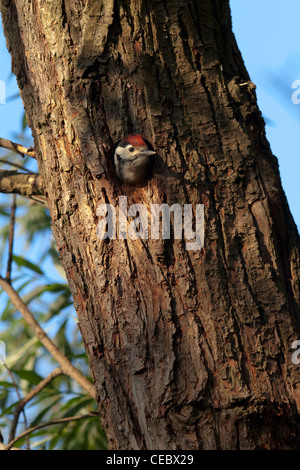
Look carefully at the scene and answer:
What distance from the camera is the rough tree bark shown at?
1944 millimetres

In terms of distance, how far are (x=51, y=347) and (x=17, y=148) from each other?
3.97ft

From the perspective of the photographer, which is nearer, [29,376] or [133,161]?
[133,161]

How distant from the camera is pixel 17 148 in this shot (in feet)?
10.8

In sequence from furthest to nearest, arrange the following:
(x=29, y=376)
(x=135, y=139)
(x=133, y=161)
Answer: (x=29, y=376), (x=135, y=139), (x=133, y=161)

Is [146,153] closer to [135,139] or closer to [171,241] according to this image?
[135,139]

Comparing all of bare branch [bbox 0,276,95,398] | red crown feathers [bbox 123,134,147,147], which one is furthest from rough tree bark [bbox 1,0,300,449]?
bare branch [bbox 0,276,95,398]

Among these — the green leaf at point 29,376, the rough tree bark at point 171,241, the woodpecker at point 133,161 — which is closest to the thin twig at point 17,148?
A: the rough tree bark at point 171,241

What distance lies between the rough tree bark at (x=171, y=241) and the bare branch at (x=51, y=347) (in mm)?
1120

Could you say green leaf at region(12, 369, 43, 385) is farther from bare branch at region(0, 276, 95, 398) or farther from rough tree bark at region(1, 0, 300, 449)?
rough tree bark at region(1, 0, 300, 449)

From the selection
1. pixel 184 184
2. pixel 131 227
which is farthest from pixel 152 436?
pixel 184 184

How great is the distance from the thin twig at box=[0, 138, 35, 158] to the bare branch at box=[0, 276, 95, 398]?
33.8 inches

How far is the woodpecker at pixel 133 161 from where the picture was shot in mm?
2070

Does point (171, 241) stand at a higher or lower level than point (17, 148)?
lower

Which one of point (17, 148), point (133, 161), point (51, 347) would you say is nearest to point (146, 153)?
point (133, 161)
